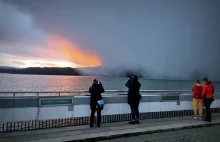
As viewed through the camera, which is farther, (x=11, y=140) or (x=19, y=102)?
(x=19, y=102)

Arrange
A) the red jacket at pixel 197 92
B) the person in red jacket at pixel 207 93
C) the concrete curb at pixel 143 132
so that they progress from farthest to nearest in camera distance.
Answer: the red jacket at pixel 197 92 < the person in red jacket at pixel 207 93 < the concrete curb at pixel 143 132

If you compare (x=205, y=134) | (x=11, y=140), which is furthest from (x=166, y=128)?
(x=11, y=140)

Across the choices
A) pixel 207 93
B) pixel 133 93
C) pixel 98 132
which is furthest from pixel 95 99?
pixel 207 93

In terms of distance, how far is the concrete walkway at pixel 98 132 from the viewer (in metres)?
6.22

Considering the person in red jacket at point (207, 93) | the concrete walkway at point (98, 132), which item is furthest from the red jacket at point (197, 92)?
the concrete walkway at point (98, 132)

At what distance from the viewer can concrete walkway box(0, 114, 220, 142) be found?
6216 millimetres

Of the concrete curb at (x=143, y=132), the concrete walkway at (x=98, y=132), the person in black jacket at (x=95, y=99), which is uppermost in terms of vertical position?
the person in black jacket at (x=95, y=99)

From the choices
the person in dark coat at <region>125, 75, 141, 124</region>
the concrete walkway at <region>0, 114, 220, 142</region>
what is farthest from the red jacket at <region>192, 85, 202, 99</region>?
the person in dark coat at <region>125, 75, 141, 124</region>

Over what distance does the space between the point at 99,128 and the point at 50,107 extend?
2017 millimetres

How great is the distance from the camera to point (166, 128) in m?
7.76

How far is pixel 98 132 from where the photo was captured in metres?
6.98

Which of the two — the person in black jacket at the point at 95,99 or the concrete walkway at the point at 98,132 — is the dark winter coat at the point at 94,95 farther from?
the concrete walkway at the point at 98,132

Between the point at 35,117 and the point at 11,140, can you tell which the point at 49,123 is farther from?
the point at 11,140

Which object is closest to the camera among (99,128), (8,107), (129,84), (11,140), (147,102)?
(11,140)
